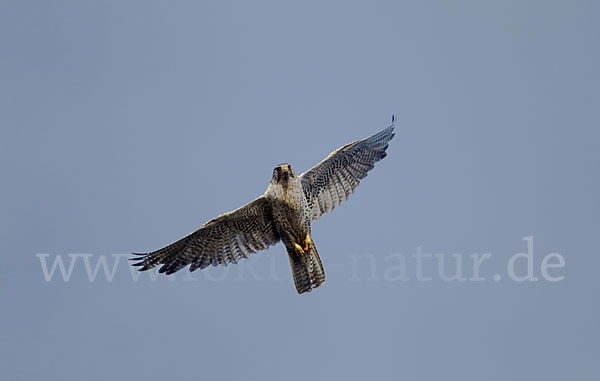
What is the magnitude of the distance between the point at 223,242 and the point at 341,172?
2.48m

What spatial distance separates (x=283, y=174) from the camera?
16.7m

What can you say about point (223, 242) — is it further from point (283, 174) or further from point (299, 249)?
point (283, 174)

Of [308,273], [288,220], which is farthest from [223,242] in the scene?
[308,273]

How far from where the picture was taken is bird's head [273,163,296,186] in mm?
16656

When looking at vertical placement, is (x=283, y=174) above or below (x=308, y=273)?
above

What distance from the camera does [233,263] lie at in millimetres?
17594

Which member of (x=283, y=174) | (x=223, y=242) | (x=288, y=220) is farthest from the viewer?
(x=223, y=242)

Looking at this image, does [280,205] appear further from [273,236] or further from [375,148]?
[375,148]

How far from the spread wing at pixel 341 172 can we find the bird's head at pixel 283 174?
2.68 feet

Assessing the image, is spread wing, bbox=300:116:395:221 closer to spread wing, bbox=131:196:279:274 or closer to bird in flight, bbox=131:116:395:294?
bird in flight, bbox=131:116:395:294

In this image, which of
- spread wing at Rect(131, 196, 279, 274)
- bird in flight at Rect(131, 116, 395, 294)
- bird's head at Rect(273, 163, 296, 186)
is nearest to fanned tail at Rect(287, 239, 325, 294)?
bird in flight at Rect(131, 116, 395, 294)

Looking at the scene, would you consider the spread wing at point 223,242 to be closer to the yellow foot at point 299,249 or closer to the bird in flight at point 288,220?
the bird in flight at point 288,220

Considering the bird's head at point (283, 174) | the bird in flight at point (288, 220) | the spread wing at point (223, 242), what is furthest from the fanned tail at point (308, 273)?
the bird's head at point (283, 174)

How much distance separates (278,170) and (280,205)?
630 millimetres
